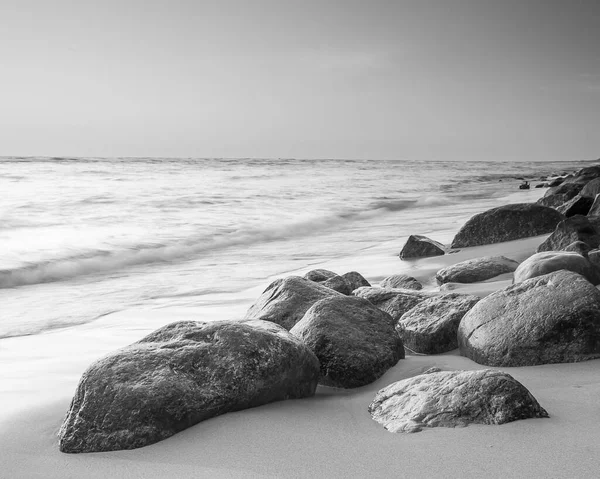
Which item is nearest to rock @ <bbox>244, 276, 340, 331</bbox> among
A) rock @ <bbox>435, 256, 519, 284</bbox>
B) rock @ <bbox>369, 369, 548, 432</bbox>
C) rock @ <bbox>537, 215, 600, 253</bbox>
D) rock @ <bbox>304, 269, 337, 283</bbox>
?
rock @ <bbox>304, 269, 337, 283</bbox>


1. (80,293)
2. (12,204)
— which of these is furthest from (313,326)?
→ (12,204)

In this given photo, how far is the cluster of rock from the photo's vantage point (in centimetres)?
197

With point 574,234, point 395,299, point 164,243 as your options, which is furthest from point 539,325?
point 164,243

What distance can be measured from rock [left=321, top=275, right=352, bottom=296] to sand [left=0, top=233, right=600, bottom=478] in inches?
58.7

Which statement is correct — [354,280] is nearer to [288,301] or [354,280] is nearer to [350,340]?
[288,301]

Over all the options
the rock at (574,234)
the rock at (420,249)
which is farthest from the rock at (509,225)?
the rock at (574,234)

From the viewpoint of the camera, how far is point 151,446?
76.3 inches

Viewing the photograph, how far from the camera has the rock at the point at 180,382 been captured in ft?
6.49

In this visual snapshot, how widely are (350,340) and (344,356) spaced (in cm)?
10

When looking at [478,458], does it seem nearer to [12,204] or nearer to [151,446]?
[151,446]

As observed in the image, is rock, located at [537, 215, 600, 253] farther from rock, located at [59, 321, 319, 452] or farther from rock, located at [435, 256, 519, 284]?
rock, located at [59, 321, 319, 452]

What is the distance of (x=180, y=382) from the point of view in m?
2.11

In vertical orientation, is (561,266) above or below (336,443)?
above

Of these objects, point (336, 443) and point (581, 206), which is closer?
point (336, 443)
